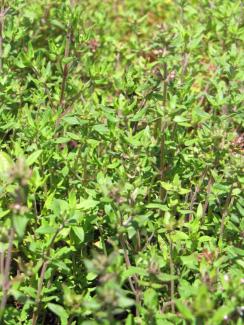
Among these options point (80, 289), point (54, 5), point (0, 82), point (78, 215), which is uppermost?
point (54, 5)

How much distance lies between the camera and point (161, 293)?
275 cm

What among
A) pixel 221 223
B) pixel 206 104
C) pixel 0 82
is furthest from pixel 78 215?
pixel 206 104

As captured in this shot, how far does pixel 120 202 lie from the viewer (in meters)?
2.39

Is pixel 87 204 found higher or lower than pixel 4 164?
lower

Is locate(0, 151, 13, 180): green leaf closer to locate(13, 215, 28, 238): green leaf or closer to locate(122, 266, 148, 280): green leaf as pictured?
locate(13, 215, 28, 238): green leaf

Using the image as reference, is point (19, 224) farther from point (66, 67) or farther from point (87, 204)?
point (66, 67)

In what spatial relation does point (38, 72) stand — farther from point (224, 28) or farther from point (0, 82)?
point (224, 28)

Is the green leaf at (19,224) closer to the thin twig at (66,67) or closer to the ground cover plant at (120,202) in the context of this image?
the ground cover plant at (120,202)

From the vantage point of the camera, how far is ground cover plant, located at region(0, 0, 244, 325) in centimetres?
231

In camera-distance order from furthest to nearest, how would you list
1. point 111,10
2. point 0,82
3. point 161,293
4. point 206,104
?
1. point 111,10
2. point 206,104
3. point 0,82
4. point 161,293

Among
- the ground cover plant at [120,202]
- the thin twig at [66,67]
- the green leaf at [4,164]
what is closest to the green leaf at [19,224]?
the ground cover plant at [120,202]

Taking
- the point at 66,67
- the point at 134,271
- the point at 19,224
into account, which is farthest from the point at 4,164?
the point at 66,67

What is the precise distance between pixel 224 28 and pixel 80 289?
9.00 ft

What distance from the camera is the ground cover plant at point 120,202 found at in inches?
90.9
